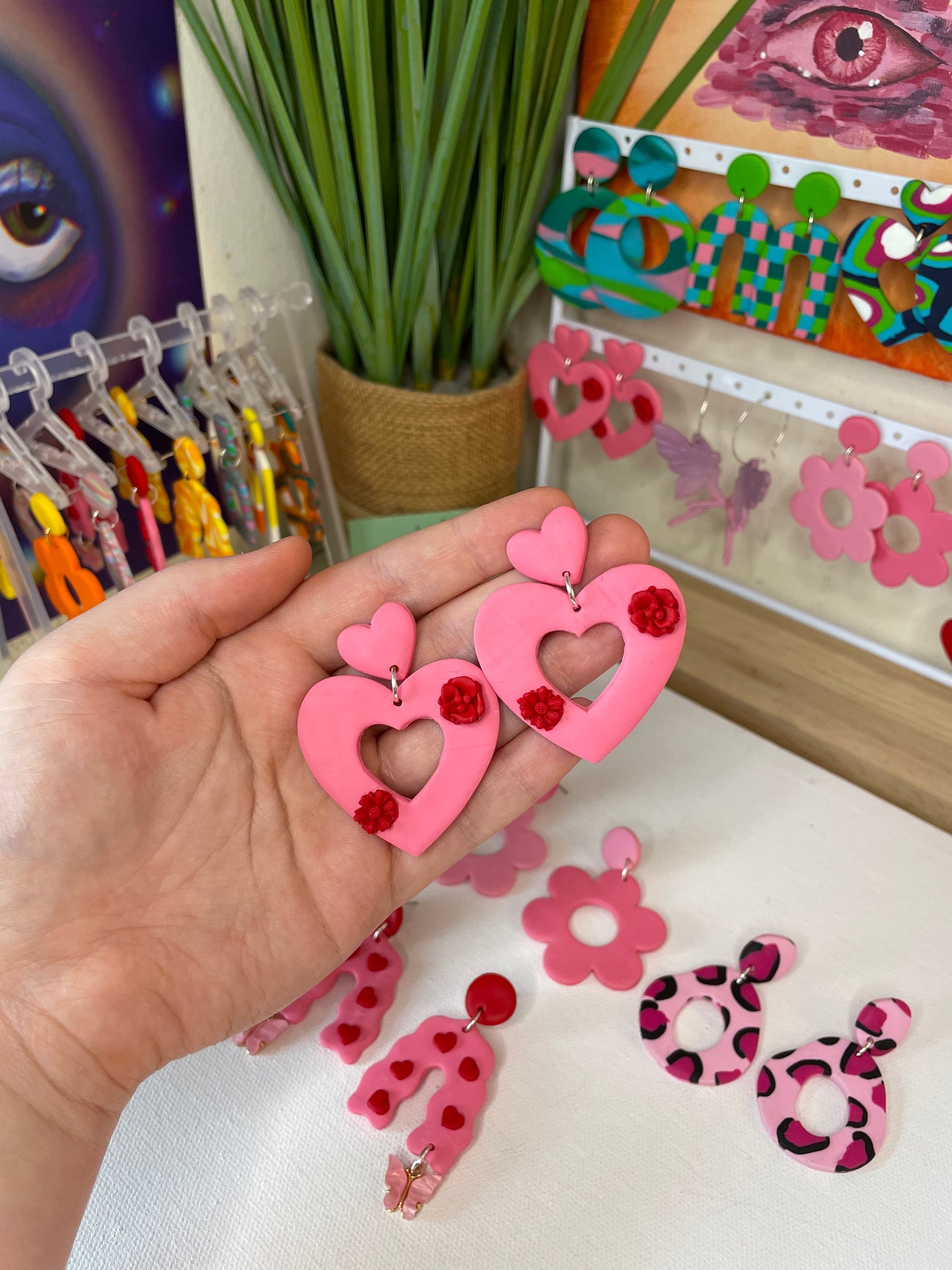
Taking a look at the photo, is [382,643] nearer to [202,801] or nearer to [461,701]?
[461,701]

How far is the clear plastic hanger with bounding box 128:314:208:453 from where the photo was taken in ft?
2.96

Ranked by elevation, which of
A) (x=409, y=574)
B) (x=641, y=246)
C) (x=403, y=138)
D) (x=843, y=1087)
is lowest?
(x=843, y=1087)

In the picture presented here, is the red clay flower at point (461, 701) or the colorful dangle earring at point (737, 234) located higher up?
the colorful dangle earring at point (737, 234)

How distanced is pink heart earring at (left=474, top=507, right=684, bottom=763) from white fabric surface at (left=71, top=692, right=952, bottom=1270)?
208mm

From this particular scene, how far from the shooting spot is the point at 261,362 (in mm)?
1012

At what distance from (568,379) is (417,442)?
0.64 ft

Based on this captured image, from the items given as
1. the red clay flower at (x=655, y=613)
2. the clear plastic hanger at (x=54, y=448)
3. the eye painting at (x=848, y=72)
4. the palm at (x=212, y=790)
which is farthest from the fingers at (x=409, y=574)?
the eye painting at (x=848, y=72)

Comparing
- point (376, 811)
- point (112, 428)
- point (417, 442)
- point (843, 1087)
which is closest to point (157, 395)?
point (112, 428)

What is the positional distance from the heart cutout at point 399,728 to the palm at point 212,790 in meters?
0.03

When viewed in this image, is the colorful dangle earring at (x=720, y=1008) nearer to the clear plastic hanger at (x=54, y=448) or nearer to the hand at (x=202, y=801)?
the hand at (x=202, y=801)

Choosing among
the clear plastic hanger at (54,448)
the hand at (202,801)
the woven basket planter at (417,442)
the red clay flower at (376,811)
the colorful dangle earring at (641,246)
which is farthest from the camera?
the woven basket planter at (417,442)

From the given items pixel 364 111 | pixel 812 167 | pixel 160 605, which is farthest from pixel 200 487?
pixel 812 167

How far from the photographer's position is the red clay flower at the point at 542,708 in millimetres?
747

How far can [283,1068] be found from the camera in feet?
2.41
